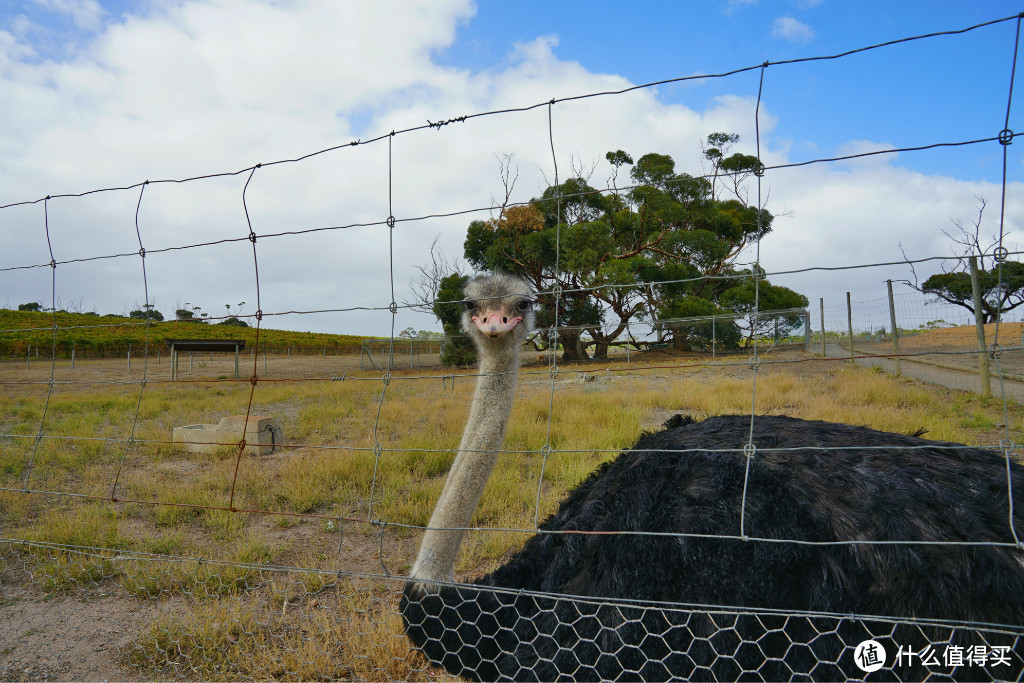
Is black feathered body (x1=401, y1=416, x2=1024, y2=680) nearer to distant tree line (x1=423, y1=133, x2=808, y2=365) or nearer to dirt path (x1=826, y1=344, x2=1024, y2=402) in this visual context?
distant tree line (x1=423, y1=133, x2=808, y2=365)

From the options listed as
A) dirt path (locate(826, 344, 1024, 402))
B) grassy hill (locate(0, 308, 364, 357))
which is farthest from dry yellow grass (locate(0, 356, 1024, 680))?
grassy hill (locate(0, 308, 364, 357))

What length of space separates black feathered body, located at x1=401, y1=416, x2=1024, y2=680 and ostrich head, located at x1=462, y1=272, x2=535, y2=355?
2.31 ft

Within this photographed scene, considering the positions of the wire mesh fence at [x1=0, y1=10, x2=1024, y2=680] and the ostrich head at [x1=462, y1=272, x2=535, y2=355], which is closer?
the wire mesh fence at [x1=0, y1=10, x2=1024, y2=680]

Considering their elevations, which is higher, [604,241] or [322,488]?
[604,241]

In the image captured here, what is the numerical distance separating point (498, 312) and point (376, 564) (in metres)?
1.97

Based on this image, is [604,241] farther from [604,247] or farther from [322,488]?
[322,488]

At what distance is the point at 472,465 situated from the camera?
93.1 inches

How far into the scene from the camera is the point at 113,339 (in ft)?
106

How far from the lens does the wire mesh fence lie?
1743mm

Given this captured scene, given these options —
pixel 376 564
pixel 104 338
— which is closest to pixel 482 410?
pixel 376 564

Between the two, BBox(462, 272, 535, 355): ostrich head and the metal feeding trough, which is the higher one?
BBox(462, 272, 535, 355): ostrich head

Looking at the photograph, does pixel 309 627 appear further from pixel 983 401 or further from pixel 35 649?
pixel 983 401

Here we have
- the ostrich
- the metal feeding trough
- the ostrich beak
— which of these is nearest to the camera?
the ostrich

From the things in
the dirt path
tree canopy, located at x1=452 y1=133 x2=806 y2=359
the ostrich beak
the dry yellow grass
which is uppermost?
tree canopy, located at x1=452 y1=133 x2=806 y2=359
